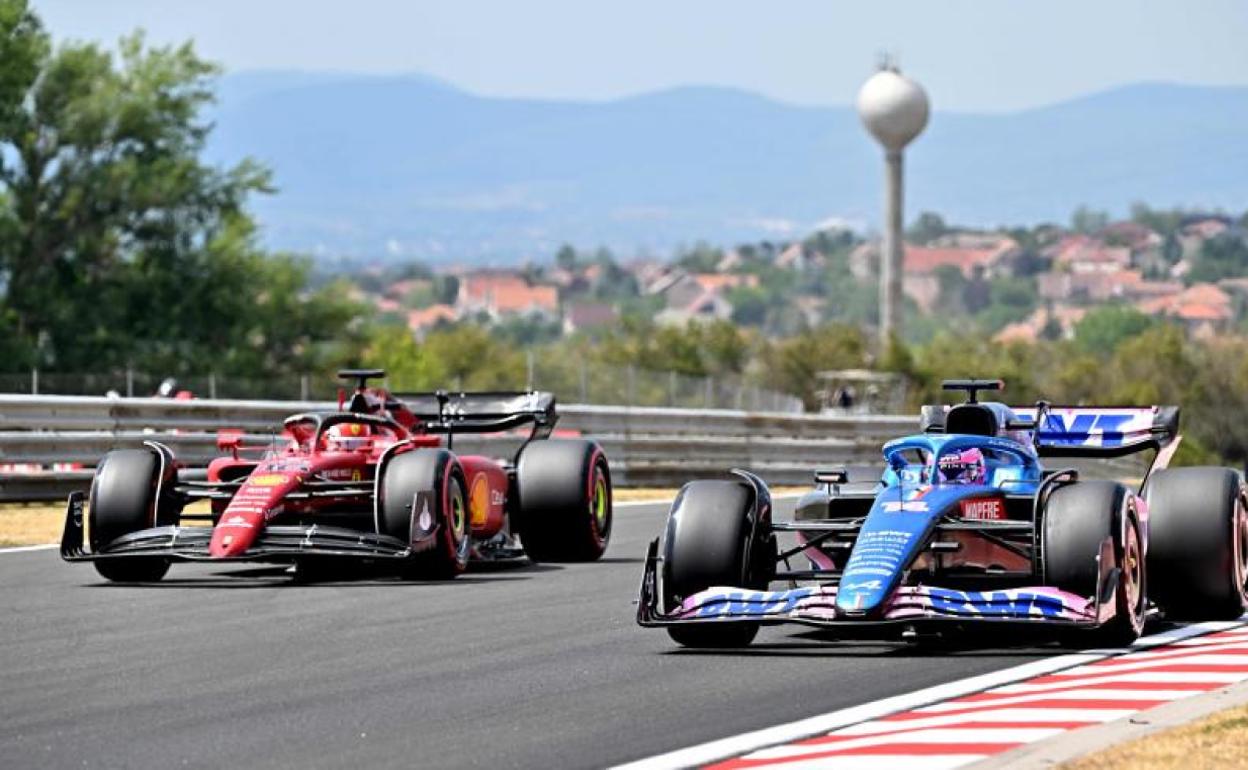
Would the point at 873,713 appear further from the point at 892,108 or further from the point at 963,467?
the point at 892,108

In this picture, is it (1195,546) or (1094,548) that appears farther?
(1195,546)

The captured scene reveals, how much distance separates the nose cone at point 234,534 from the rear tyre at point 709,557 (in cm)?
373

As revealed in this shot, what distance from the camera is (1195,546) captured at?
44.2ft

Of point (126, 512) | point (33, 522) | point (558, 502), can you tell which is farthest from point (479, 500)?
point (33, 522)

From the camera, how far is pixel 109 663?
40.1ft

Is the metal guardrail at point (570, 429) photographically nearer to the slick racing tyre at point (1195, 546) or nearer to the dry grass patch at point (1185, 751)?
the slick racing tyre at point (1195, 546)

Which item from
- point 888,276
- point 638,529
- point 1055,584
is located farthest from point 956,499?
point 888,276

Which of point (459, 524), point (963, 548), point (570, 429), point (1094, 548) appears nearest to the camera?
point (1094, 548)

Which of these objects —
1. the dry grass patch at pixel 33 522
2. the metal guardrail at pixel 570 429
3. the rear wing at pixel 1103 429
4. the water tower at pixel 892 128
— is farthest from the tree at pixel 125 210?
the water tower at pixel 892 128

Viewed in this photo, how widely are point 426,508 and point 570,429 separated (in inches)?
528

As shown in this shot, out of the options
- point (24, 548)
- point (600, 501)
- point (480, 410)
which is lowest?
point (24, 548)

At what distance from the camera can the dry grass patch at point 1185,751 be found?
888 cm

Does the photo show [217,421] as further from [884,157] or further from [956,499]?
[884,157]

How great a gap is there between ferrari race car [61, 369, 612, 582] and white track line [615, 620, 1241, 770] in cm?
508
